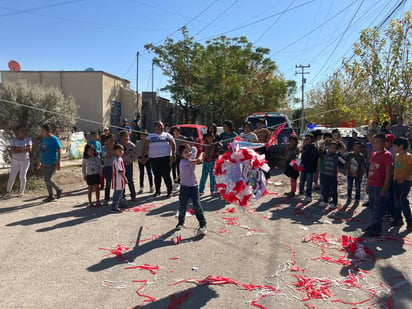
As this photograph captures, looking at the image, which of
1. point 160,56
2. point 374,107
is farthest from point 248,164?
point 160,56

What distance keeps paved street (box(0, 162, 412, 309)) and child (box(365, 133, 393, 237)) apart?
0.75ft

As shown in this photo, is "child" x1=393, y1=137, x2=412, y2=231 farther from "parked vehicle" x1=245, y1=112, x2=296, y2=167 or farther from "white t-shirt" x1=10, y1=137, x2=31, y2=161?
"white t-shirt" x1=10, y1=137, x2=31, y2=161

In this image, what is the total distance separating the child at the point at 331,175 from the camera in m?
7.08

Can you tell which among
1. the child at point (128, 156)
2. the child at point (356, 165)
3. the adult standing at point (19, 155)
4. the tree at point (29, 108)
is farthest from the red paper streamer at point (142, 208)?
the child at point (356, 165)

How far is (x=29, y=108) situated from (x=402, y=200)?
9513mm

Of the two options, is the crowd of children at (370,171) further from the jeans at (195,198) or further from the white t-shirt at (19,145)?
the white t-shirt at (19,145)

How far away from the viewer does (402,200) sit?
553cm

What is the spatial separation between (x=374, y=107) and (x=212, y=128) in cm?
825

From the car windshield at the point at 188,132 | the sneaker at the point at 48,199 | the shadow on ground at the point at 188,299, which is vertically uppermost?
the car windshield at the point at 188,132

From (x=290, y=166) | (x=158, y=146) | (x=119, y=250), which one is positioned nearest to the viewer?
(x=119, y=250)

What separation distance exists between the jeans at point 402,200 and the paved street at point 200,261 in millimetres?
252

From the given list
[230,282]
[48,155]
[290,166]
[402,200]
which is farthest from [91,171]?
[402,200]

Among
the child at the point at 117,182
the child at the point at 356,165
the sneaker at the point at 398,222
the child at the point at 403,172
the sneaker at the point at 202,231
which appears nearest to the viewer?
the sneaker at the point at 202,231

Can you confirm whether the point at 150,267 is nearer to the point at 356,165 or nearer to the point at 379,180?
the point at 379,180
